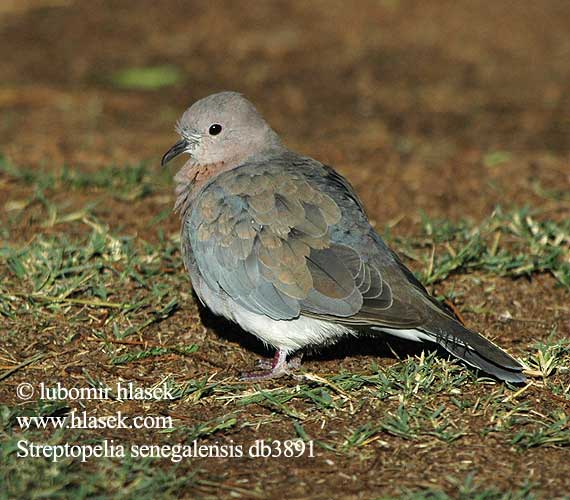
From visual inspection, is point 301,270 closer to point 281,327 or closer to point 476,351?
point 281,327

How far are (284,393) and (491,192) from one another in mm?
2969

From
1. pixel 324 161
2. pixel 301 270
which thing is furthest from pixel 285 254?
pixel 324 161

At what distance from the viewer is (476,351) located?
4.27 meters

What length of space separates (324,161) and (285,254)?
2931 millimetres

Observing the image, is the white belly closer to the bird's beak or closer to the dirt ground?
the dirt ground

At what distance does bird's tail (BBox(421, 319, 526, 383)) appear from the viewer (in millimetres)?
4234

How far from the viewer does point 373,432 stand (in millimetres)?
3996

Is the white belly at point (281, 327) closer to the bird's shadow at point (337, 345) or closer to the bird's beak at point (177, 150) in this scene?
the bird's shadow at point (337, 345)

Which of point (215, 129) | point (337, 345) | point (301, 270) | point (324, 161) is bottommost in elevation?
point (337, 345)

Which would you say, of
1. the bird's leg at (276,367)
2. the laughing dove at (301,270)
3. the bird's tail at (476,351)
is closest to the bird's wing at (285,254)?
the laughing dove at (301,270)

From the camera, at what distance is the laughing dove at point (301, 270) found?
4.32 m

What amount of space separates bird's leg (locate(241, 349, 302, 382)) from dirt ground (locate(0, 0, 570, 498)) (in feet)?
0.23

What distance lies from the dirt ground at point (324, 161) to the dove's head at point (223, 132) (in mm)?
686

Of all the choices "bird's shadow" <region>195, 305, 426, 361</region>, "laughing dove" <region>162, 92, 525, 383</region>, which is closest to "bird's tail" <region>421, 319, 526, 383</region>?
"laughing dove" <region>162, 92, 525, 383</region>
